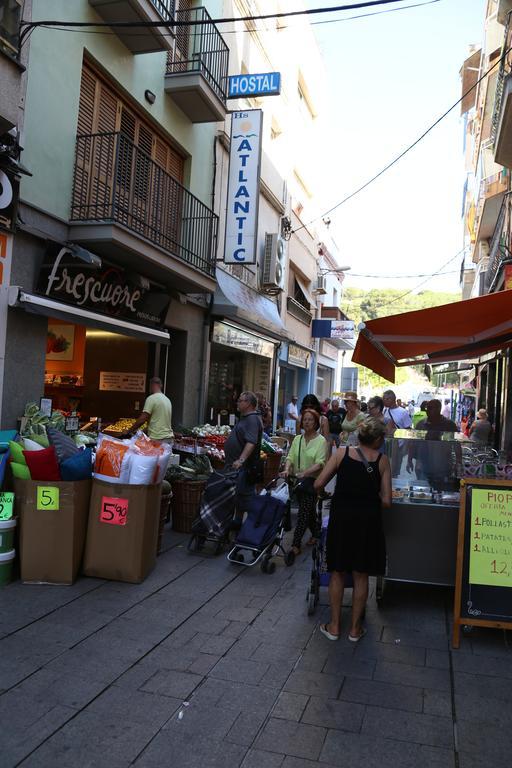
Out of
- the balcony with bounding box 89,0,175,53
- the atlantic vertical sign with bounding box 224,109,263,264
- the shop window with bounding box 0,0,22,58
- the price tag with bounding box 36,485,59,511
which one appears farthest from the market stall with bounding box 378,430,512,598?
the atlantic vertical sign with bounding box 224,109,263,264

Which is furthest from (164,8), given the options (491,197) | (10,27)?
(491,197)

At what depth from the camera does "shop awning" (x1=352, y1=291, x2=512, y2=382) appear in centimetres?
584

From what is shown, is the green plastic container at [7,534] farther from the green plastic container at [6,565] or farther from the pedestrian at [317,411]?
the pedestrian at [317,411]

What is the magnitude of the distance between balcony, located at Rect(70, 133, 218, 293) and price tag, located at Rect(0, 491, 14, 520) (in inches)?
176

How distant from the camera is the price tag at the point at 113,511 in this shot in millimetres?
5422

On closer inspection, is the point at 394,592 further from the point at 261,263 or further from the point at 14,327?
the point at 261,263

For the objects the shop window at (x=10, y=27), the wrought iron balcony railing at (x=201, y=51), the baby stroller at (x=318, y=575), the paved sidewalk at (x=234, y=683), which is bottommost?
the paved sidewalk at (x=234, y=683)

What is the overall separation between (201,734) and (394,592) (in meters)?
2.92

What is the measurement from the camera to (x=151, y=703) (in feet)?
Result: 11.6

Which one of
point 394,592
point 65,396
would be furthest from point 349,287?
point 394,592

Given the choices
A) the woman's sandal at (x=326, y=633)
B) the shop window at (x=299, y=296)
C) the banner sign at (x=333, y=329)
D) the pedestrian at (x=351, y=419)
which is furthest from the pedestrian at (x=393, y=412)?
the banner sign at (x=333, y=329)

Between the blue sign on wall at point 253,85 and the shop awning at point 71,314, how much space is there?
594cm

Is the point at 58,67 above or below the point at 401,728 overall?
above

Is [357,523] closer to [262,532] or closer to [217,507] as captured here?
[262,532]
